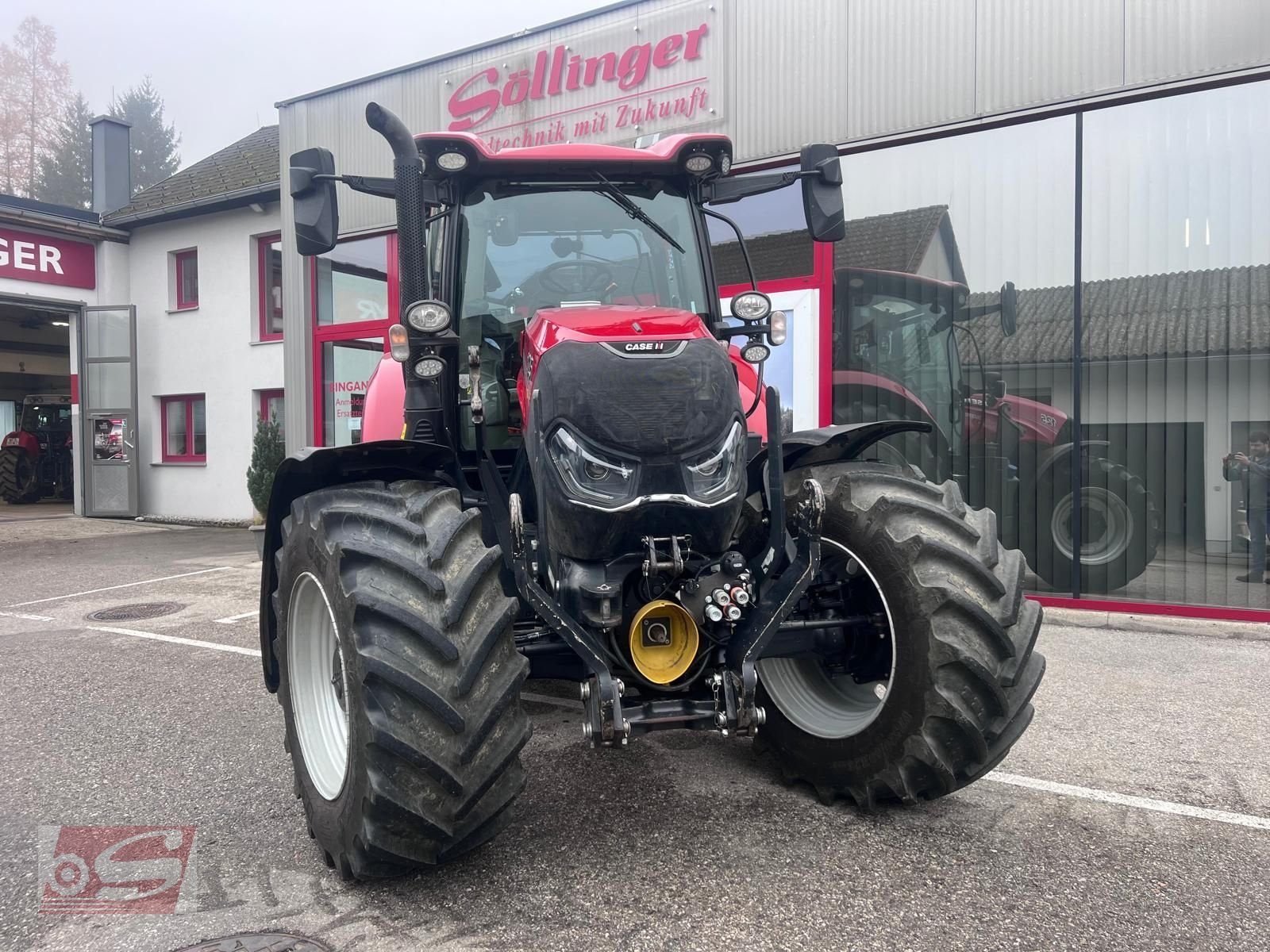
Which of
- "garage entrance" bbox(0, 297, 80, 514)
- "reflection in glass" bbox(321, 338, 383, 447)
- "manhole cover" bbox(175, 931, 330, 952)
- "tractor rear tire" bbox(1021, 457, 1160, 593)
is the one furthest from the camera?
"garage entrance" bbox(0, 297, 80, 514)

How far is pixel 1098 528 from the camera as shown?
25.3 ft

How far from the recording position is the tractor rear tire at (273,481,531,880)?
2.57m

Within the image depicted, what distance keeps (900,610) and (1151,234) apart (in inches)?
229

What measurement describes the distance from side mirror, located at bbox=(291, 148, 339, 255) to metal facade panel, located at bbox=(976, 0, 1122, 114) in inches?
246

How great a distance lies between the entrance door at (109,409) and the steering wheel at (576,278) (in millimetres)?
15585

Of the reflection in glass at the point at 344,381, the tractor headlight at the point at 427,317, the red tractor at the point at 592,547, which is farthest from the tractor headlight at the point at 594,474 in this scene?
the reflection in glass at the point at 344,381

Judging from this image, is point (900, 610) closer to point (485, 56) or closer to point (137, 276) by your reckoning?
point (485, 56)

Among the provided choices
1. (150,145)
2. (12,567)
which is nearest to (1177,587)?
(12,567)

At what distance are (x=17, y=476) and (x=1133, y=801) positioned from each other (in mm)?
24194

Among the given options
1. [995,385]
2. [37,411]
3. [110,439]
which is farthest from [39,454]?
[995,385]

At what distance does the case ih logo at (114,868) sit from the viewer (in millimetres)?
2877

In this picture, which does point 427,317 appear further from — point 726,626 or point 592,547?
point 726,626

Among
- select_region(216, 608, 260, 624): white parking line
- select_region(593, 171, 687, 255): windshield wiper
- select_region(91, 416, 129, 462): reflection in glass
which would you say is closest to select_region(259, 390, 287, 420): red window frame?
select_region(91, 416, 129, 462): reflection in glass

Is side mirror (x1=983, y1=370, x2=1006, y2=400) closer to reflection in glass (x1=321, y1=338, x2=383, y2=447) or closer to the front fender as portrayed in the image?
reflection in glass (x1=321, y1=338, x2=383, y2=447)
